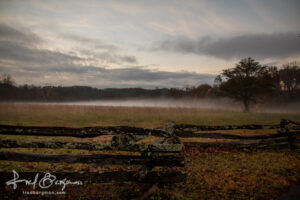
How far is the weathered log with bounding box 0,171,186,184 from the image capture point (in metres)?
3.85

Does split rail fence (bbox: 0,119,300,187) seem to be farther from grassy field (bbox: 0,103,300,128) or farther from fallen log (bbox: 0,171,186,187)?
grassy field (bbox: 0,103,300,128)

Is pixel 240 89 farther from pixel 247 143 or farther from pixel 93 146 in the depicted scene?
pixel 93 146

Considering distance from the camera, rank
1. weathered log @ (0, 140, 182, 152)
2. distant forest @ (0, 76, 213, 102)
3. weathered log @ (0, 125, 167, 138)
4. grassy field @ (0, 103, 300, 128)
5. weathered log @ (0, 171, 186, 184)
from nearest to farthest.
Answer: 1. weathered log @ (0, 171, 186, 184)
2. weathered log @ (0, 140, 182, 152)
3. weathered log @ (0, 125, 167, 138)
4. grassy field @ (0, 103, 300, 128)
5. distant forest @ (0, 76, 213, 102)

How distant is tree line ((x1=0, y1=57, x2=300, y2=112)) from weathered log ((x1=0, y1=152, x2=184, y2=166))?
3046 cm

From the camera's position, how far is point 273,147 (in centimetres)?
784

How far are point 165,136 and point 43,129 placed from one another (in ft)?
10.2

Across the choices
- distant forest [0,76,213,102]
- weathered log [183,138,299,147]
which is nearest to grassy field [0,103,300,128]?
weathered log [183,138,299,147]

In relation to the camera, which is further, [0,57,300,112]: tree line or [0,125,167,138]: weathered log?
[0,57,300,112]: tree line

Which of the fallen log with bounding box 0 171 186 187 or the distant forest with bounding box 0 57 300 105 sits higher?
the distant forest with bounding box 0 57 300 105

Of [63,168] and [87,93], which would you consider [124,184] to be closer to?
[63,168]

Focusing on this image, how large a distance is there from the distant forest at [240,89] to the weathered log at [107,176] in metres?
30.5

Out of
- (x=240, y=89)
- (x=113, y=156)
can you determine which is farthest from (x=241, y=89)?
(x=113, y=156)

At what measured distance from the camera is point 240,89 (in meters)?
30.1

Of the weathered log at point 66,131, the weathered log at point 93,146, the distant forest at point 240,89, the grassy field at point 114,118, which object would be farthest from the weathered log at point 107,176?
the distant forest at point 240,89
